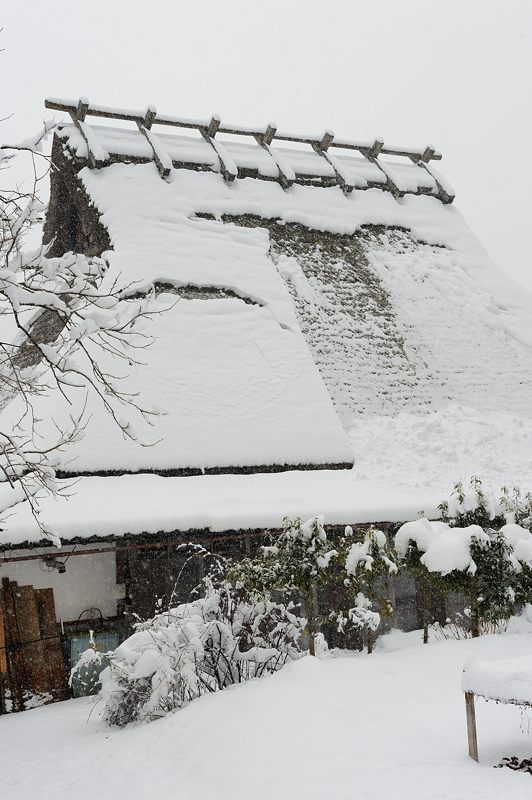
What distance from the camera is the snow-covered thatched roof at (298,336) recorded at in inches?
387

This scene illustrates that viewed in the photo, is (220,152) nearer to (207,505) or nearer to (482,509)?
(207,505)

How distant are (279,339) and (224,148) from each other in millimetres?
5612

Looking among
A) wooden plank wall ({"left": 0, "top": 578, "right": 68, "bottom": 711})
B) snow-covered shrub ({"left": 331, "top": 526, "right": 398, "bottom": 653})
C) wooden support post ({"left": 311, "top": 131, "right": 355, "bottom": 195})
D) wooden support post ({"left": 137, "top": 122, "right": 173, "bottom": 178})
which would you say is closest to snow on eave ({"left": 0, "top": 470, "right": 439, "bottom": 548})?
snow-covered shrub ({"left": 331, "top": 526, "right": 398, "bottom": 653})

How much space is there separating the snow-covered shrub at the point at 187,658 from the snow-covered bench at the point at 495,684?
305 centimetres

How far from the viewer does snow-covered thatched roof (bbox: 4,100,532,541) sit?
9828 millimetres

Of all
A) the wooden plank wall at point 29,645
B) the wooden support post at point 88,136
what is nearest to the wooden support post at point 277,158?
the wooden support post at point 88,136

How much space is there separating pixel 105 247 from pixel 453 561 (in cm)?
799

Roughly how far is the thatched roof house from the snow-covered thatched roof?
3cm

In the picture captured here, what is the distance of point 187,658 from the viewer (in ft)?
22.7

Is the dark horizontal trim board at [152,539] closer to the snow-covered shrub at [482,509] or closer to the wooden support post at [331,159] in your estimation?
the snow-covered shrub at [482,509]

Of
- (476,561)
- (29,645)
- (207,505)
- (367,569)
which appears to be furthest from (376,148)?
(29,645)

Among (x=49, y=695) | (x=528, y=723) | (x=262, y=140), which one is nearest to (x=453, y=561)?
(x=528, y=723)

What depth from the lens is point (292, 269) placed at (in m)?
13.9

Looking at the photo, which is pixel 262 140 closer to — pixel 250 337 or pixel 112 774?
pixel 250 337
